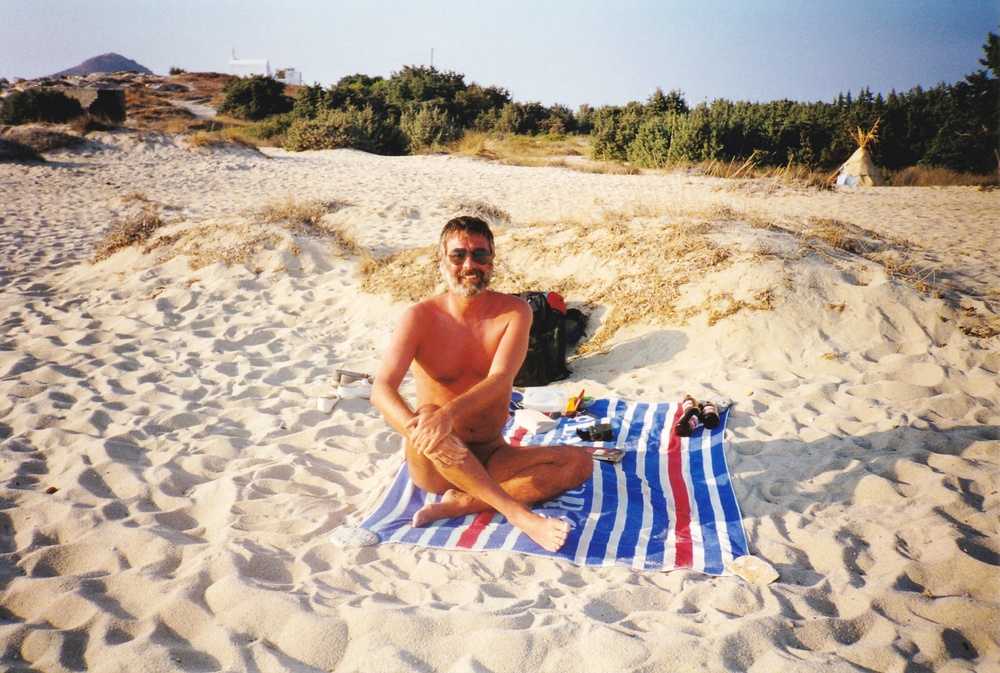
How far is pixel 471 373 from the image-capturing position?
10.1ft

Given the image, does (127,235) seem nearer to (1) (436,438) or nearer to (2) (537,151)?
(1) (436,438)

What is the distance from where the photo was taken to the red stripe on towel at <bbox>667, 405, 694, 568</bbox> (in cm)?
264

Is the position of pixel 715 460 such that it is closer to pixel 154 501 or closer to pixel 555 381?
pixel 555 381

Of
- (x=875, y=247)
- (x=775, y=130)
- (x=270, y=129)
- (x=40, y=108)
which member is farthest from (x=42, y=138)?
(x=775, y=130)

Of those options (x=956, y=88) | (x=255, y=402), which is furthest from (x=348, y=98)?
(x=255, y=402)

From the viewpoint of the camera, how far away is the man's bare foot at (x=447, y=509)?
2855 millimetres

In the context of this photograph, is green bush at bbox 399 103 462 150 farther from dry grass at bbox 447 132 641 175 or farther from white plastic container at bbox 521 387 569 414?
white plastic container at bbox 521 387 569 414

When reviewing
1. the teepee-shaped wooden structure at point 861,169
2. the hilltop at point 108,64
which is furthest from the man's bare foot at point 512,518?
the hilltop at point 108,64

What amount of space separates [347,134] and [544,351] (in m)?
15.4

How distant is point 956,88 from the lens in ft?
50.4

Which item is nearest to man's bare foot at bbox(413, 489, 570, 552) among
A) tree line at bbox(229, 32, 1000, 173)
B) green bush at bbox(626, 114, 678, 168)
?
tree line at bbox(229, 32, 1000, 173)

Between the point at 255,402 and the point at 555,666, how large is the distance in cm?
321

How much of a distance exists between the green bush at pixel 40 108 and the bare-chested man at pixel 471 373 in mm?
20855

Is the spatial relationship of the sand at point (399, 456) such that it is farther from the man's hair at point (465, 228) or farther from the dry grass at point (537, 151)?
the dry grass at point (537, 151)
